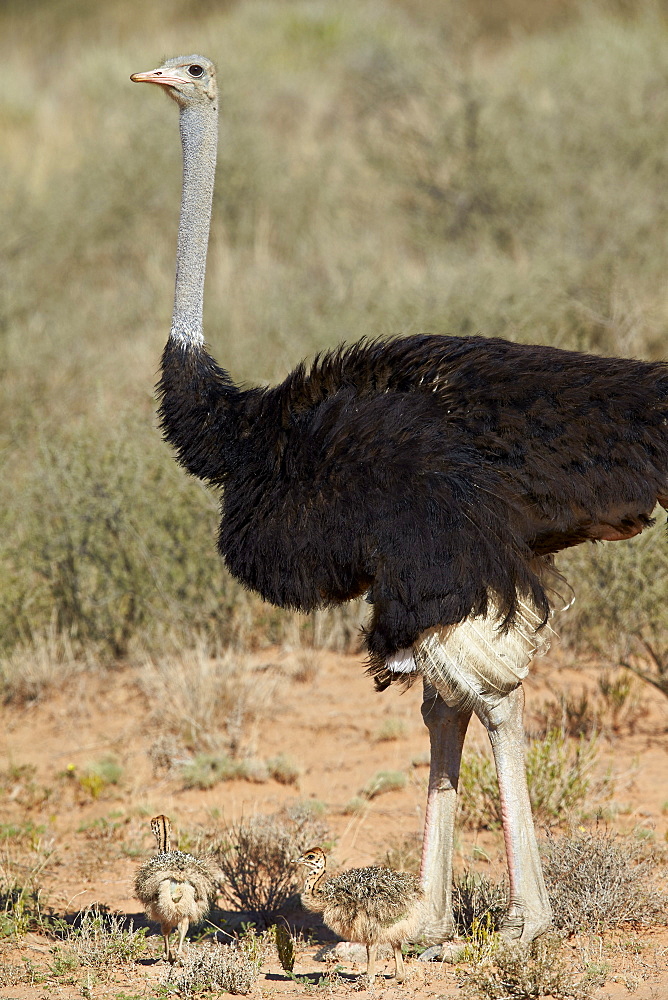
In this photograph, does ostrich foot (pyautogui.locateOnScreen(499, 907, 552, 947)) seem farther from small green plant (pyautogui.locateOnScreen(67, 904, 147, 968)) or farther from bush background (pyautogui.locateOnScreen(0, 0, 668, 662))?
bush background (pyautogui.locateOnScreen(0, 0, 668, 662))

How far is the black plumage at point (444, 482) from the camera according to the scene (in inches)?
136

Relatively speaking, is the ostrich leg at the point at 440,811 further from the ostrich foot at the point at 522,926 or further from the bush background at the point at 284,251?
the bush background at the point at 284,251

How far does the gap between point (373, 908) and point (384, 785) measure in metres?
1.72

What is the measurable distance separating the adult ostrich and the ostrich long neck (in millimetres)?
585

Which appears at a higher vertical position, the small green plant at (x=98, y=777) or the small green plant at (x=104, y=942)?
the small green plant at (x=98, y=777)

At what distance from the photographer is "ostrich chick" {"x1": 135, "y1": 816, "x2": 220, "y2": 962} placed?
12.2 ft

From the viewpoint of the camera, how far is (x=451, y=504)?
345cm

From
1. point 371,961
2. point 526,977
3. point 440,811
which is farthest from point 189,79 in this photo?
point 526,977

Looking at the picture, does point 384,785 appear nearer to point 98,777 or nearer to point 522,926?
point 98,777

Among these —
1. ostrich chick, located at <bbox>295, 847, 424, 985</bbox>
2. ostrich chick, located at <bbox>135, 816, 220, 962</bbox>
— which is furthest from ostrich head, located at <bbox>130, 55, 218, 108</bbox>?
ostrich chick, located at <bbox>295, 847, 424, 985</bbox>

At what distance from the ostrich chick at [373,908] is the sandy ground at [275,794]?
0.17m

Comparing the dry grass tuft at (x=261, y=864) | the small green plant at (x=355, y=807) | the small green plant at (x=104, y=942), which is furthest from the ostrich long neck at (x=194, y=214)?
the small green plant at (x=355, y=807)

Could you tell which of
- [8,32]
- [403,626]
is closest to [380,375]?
[403,626]

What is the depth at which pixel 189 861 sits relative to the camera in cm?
383
